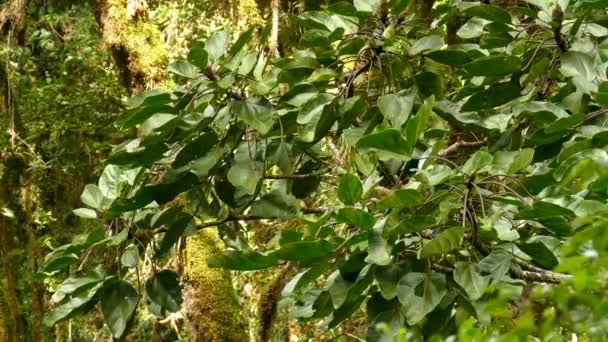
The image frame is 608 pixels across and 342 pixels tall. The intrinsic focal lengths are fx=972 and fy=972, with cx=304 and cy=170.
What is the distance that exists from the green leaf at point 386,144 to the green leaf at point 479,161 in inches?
5.2

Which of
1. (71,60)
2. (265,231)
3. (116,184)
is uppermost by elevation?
(116,184)

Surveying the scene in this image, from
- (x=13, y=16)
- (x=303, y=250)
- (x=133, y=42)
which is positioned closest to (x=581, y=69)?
(x=303, y=250)

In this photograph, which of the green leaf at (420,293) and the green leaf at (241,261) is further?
the green leaf at (241,261)

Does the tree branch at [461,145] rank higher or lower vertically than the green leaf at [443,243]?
lower

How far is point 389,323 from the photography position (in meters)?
1.91

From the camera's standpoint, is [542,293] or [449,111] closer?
[542,293]

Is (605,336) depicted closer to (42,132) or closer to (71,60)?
(42,132)

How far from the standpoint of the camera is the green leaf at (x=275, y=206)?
2.29m

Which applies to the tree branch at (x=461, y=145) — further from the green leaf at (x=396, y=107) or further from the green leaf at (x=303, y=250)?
the green leaf at (x=303, y=250)

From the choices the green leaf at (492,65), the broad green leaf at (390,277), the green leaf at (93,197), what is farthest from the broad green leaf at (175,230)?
the green leaf at (492,65)

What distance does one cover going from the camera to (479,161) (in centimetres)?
185

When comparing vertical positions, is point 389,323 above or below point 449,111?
below

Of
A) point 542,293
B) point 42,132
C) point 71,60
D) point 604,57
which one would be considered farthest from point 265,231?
point 542,293

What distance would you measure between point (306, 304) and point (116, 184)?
634 millimetres
